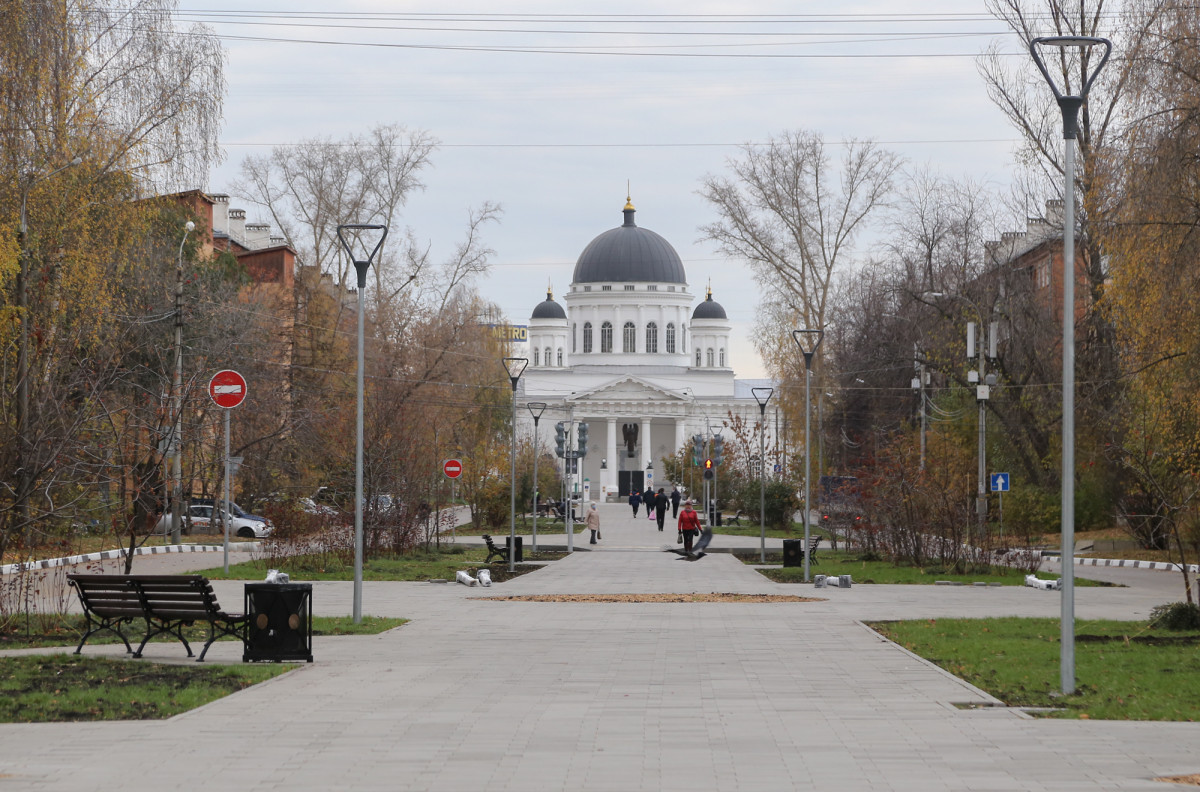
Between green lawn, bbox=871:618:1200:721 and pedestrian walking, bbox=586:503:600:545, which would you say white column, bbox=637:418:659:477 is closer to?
pedestrian walking, bbox=586:503:600:545

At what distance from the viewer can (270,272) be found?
207ft

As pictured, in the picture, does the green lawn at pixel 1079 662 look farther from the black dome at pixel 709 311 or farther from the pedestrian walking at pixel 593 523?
the black dome at pixel 709 311

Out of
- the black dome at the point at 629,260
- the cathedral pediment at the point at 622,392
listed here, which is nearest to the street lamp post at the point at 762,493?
the cathedral pediment at the point at 622,392

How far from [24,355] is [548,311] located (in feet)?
378

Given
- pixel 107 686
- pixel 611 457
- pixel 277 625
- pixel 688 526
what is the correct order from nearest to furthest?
pixel 107 686 → pixel 277 625 → pixel 688 526 → pixel 611 457

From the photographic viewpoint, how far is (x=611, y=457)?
115 m

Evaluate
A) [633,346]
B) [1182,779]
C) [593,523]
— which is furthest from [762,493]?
[633,346]

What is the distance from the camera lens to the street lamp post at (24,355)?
1600 cm

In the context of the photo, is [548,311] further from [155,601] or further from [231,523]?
[155,601]

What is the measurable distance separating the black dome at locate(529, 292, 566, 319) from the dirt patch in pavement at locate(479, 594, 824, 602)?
374ft

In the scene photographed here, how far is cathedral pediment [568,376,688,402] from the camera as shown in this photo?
11325cm

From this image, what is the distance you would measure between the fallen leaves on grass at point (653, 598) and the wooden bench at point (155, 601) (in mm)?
8558

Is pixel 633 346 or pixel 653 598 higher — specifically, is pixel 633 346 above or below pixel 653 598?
above

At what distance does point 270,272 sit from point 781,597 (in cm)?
4482
